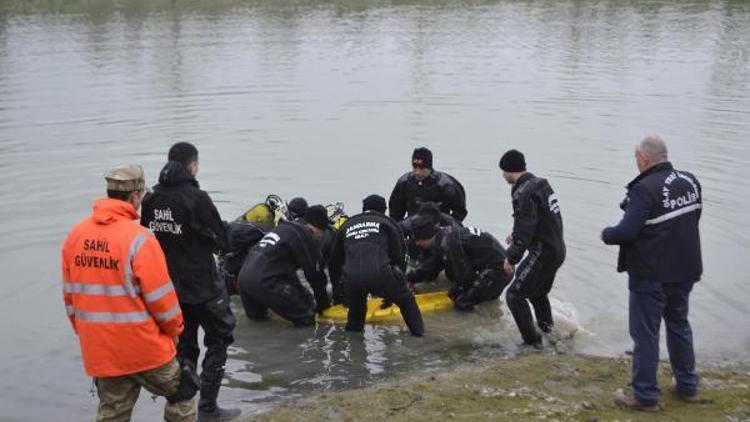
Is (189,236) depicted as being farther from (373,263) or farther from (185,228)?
(373,263)

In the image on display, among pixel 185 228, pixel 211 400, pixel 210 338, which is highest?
pixel 185 228

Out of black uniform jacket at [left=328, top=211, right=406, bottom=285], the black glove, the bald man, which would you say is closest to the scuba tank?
the black glove

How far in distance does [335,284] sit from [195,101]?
15.7 meters

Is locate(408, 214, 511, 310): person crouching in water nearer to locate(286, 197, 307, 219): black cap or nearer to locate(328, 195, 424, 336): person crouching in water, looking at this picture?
locate(328, 195, 424, 336): person crouching in water

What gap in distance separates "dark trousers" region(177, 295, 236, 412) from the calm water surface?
2.10 feet

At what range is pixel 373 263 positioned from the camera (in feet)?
27.7

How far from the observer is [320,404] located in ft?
22.8

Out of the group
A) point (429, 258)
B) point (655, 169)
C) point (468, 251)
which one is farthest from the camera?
point (429, 258)

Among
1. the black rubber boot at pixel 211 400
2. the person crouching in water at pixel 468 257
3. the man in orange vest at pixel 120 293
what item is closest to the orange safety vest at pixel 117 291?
the man in orange vest at pixel 120 293

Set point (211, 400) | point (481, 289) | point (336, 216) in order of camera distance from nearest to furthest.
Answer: point (211, 400) → point (481, 289) → point (336, 216)

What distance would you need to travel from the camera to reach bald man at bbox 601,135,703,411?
6.16 m

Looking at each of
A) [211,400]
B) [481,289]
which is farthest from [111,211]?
[481,289]

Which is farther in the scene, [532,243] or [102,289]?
[532,243]

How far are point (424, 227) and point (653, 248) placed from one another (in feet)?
11.1
